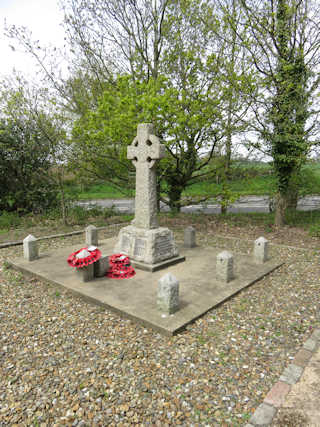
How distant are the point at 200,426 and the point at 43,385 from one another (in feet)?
5.65

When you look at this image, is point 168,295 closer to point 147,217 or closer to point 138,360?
point 138,360

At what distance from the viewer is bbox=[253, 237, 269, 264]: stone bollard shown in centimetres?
687

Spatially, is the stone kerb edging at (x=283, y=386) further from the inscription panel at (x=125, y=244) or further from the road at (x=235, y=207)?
the road at (x=235, y=207)

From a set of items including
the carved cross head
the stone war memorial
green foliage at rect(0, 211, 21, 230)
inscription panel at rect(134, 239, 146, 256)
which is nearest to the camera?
the stone war memorial

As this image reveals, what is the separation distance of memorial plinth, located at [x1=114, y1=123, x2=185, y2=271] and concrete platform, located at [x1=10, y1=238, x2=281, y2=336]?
0.32m

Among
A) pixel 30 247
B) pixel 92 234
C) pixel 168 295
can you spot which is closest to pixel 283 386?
pixel 168 295

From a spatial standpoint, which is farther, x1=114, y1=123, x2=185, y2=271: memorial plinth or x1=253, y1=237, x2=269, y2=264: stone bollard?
x1=253, y1=237, x2=269, y2=264: stone bollard

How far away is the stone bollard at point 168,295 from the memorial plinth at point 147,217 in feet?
5.72

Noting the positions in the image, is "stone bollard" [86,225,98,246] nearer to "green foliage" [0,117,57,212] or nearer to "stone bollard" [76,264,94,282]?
"stone bollard" [76,264,94,282]

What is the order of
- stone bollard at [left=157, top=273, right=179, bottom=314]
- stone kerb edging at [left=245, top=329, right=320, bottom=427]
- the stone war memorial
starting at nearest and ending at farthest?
1. stone kerb edging at [left=245, top=329, right=320, bottom=427]
2. stone bollard at [left=157, top=273, right=179, bottom=314]
3. the stone war memorial

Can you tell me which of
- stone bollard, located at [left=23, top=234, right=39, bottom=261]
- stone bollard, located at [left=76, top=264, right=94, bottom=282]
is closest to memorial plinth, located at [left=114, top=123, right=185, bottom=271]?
stone bollard, located at [left=76, top=264, right=94, bottom=282]

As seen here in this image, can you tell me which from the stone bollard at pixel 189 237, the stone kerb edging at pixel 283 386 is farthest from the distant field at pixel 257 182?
the stone kerb edging at pixel 283 386

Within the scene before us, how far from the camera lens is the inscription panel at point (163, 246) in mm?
6379

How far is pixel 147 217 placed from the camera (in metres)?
6.41
